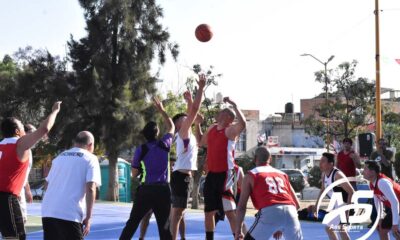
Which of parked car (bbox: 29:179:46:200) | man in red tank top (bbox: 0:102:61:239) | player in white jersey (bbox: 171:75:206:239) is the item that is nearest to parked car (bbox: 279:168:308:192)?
parked car (bbox: 29:179:46:200)

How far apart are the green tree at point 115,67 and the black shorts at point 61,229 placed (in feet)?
96.5

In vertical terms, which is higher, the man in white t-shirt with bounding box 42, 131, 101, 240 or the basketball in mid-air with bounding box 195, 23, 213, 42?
the basketball in mid-air with bounding box 195, 23, 213, 42

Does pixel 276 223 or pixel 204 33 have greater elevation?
pixel 204 33

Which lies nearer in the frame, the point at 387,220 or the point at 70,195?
the point at 70,195

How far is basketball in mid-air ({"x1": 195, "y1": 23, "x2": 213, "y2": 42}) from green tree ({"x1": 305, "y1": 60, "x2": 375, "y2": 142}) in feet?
89.6

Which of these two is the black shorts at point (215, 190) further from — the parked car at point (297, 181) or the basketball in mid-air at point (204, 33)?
the parked car at point (297, 181)

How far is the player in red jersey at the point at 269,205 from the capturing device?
797cm

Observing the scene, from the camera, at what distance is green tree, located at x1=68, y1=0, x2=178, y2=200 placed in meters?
37.9

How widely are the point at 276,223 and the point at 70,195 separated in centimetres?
239

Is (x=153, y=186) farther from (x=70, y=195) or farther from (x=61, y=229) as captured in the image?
(x=61, y=229)

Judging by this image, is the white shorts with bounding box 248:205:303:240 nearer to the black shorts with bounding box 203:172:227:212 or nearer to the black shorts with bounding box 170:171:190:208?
the black shorts with bounding box 203:172:227:212

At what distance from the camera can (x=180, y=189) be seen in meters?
10.7

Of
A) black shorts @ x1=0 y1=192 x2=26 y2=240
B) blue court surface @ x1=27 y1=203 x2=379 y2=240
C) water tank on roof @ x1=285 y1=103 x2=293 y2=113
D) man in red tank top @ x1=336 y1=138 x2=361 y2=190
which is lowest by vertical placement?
blue court surface @ x1=27 y1=203 x2=379 y2=240

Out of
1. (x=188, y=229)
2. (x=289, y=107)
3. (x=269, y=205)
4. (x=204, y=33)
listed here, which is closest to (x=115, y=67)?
(x=188, y=229)
